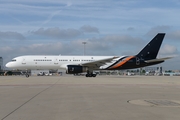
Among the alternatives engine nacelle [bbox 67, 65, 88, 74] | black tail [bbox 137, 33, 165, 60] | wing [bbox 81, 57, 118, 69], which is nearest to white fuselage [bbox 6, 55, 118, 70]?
wing [bbox 81, 57, 118, 69]

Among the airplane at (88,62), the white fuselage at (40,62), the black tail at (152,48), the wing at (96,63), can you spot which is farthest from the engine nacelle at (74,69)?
the black tail at (152,48)

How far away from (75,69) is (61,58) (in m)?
4.09

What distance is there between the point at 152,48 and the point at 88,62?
11481 millimetres

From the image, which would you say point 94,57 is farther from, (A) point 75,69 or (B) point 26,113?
(B) point 26,113

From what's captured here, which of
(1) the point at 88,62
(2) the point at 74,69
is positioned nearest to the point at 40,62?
(2) the point at 74,69

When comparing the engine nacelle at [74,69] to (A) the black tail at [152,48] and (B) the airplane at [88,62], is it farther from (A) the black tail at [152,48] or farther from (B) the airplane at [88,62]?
(A) the black tail at [152,48]

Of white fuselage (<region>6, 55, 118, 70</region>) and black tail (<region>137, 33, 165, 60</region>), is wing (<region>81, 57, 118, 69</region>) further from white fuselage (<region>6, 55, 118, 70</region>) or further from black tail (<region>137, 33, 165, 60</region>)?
black tail (<region>137, 33, 165, 60</region>)

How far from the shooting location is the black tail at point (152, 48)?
42.7 metres

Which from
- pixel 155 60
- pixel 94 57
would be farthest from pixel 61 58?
pixel 155 60

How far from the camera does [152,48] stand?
42.8 m

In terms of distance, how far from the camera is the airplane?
129 ft

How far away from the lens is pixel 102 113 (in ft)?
26.0

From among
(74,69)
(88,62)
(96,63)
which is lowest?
(74,69)

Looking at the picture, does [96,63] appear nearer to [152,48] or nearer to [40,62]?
[40,62]
